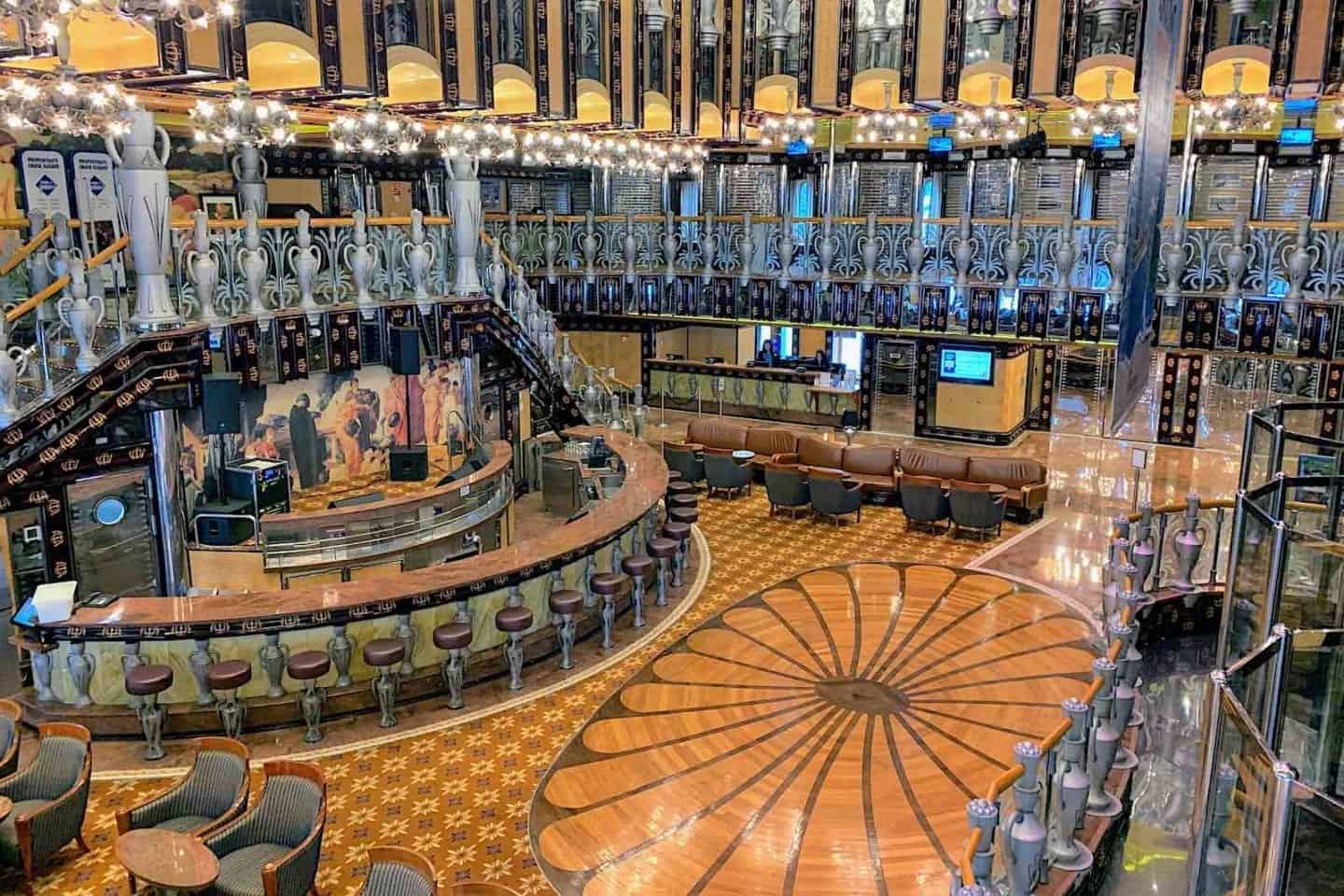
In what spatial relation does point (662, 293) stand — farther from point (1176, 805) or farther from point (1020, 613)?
point (1176, 805)

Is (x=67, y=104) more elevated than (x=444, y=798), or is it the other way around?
(x=67, y=104)

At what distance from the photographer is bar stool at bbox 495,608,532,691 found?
29.8 feet

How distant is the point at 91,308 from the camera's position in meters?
9.55

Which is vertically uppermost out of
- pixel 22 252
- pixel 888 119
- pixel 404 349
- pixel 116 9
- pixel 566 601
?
pixel 888 119

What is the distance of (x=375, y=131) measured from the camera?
1087 cm

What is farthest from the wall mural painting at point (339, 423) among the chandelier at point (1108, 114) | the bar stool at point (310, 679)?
the chandelier at point (1108, 114)

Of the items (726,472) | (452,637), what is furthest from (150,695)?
(726,472)

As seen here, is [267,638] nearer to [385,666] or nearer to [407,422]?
[385,666]

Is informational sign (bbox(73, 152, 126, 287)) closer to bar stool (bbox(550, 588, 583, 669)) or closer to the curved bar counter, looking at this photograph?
the curved bar counter

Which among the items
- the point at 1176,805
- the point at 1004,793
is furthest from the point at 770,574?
the point at 1004,793

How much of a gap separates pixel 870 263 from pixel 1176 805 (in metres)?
10.6

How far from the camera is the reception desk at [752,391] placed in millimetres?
20125

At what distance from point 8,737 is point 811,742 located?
18.7ft

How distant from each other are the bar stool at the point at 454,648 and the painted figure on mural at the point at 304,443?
616cm
